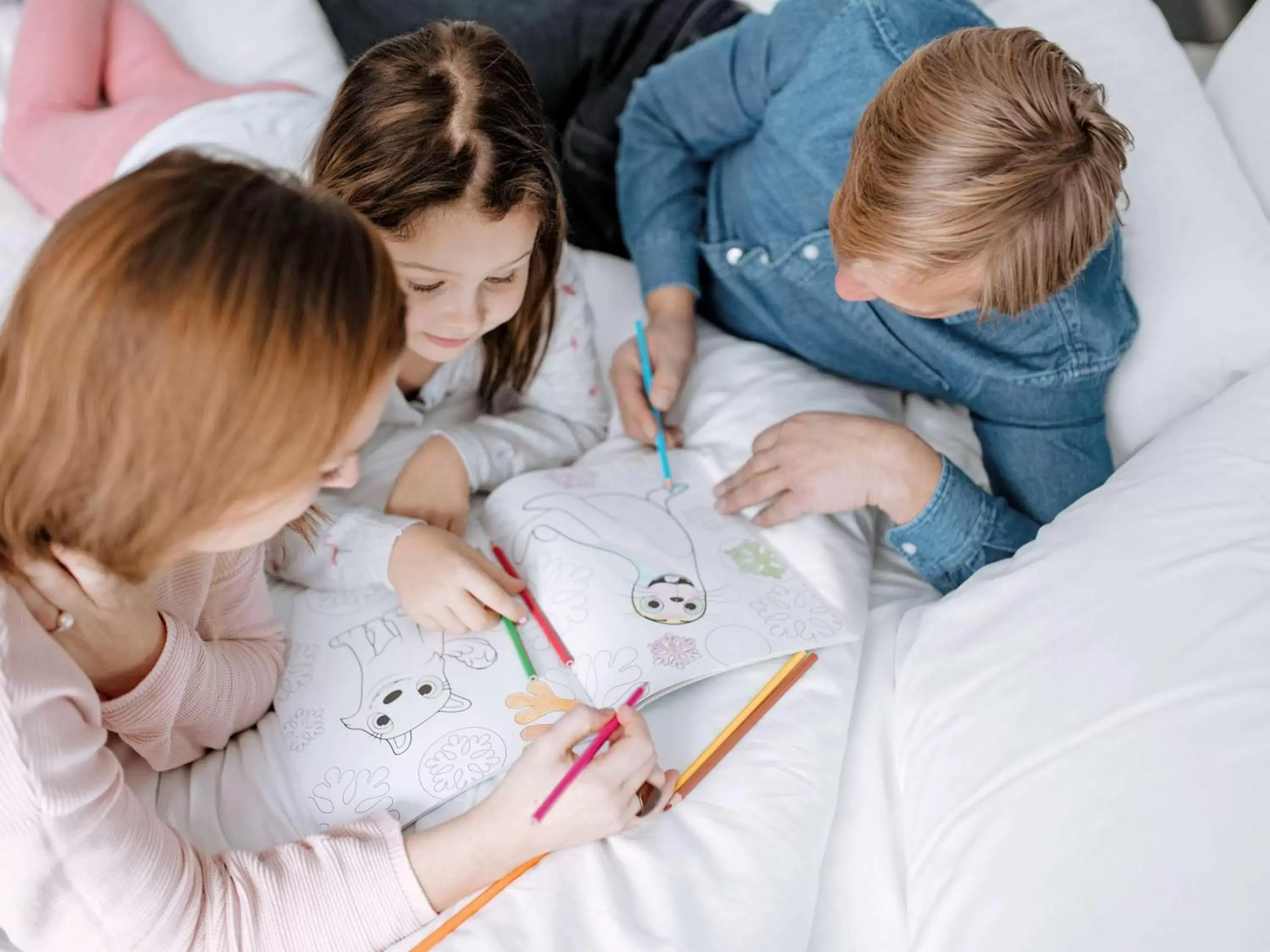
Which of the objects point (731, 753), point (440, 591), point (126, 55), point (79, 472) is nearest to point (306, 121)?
point (126, 55)

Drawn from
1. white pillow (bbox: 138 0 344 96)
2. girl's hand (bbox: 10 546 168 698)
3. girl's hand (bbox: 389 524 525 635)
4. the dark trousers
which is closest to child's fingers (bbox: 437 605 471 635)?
girl's hand (bbox: 389 524 525 635)

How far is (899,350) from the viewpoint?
1.06 metres

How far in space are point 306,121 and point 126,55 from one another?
0.31 meters

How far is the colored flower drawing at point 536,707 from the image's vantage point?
30.8 inches

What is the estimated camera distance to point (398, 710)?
31.2 inches

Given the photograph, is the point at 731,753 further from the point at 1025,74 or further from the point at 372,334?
the point at 1025,74

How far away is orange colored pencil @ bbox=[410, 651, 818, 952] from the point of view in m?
0.68

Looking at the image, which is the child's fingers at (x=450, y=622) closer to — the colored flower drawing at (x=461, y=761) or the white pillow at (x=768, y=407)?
the colored flower drawing at (x=461, y=761)

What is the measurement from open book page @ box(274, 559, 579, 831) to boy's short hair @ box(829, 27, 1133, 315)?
44cm

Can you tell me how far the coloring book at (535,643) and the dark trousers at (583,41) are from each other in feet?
1.63

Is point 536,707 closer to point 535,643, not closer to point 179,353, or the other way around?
point 535,643

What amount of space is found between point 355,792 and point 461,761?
8cm

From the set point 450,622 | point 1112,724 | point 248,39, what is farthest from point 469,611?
point 248,39

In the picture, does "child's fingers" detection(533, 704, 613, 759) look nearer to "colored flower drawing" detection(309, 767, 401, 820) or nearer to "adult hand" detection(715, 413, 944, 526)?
"colored flower drawing" detection(309, 767, 401, 820)
